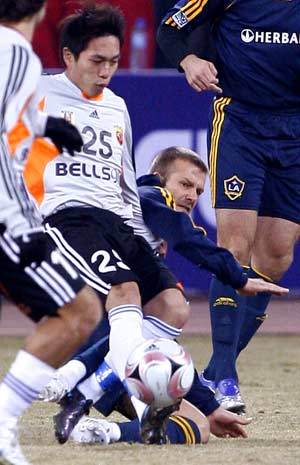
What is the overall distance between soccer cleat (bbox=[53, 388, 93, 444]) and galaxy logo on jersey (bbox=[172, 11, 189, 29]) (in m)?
2.08

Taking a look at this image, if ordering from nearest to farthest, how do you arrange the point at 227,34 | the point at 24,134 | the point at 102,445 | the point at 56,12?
the point at 24,134, the point at 102,445, the point at 227,34, the point at 56,12

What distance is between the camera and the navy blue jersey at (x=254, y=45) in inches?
282

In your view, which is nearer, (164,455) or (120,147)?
(164,455)

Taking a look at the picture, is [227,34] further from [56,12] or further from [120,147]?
[56,12]

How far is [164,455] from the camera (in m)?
5.44

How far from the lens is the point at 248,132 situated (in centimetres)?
717

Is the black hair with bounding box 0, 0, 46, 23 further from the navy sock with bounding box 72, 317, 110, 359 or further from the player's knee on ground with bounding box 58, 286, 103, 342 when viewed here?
the navy sock with bounding box 72, 317, 110, 359

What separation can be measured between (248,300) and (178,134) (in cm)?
386

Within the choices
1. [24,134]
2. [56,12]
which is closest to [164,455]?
[24,134]

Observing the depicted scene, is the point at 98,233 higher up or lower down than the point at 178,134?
higher up

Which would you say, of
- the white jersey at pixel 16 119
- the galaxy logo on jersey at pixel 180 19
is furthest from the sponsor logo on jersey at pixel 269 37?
the white jersey at pixel 16 119

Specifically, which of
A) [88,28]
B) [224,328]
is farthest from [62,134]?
[224,328]

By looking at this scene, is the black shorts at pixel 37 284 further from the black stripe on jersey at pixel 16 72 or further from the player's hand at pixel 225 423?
the player's hand at pixel 225 423

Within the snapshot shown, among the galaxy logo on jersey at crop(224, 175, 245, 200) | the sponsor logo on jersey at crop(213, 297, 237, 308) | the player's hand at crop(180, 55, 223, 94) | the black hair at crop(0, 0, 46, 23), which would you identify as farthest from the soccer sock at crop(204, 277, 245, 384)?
the black hair at crop(0, 0, 46, 23)
